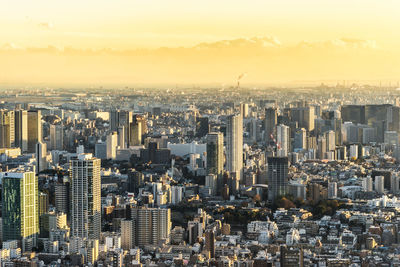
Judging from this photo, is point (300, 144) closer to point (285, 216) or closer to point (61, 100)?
point (61, 100)

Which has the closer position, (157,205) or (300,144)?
(157,205)

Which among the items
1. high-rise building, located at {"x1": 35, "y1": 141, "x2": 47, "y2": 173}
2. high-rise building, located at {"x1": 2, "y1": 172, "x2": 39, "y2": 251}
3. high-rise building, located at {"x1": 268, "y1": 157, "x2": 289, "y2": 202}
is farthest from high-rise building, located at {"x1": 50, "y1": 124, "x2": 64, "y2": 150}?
high-rise building, located at {"x1": 2, "y1": 172, "x2": 39, "y2": 251}

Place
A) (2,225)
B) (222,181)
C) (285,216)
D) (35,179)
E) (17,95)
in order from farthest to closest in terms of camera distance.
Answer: (17,95) < (222,181) < (285,216) < (35,179) < (2,225)

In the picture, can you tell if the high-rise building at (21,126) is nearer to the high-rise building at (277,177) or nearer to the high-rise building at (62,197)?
the high-rise building at (277,177)

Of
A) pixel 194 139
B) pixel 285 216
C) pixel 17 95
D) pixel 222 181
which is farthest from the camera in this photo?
pixel 194 139

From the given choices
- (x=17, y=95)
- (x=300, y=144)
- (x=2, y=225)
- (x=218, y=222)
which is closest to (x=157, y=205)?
(x=218, y=222)

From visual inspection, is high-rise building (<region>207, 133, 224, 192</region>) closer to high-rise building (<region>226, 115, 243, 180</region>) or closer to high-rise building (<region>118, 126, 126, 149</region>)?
high-rise building (<region>226, 115, 243, 180</region>)

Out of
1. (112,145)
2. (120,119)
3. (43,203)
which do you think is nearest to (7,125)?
(112,145)
